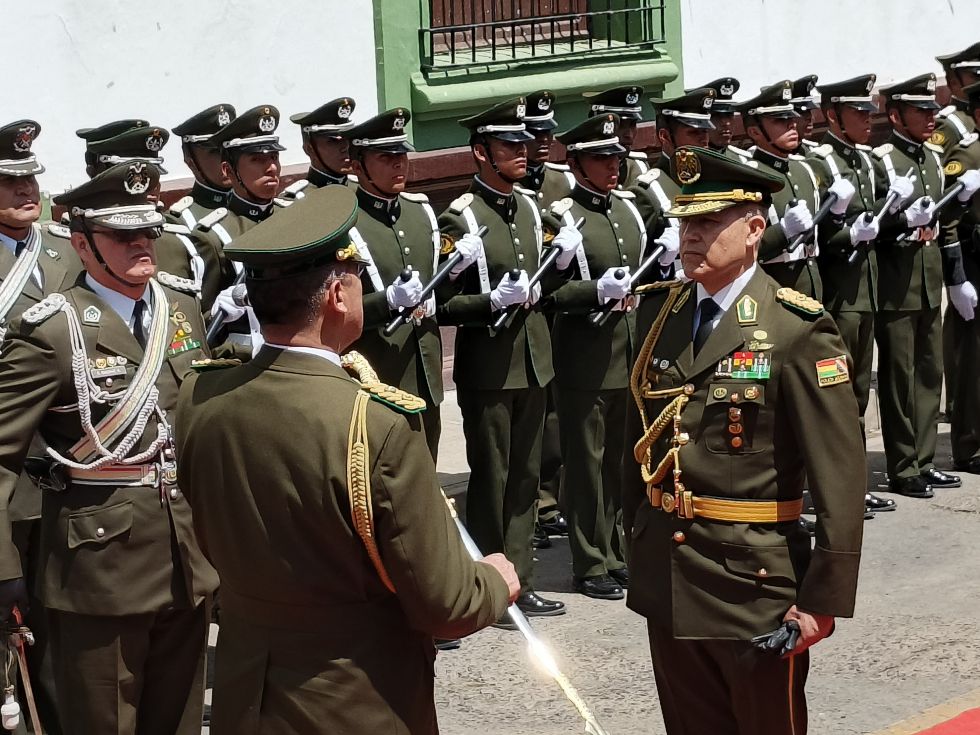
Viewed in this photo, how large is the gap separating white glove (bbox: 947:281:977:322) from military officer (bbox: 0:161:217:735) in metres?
5.50

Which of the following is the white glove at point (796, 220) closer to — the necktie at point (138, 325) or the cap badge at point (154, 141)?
the cap badge at point (154, 141)

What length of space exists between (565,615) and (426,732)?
349 cm

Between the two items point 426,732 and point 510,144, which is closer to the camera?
point 426,732

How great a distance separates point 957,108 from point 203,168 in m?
4.76

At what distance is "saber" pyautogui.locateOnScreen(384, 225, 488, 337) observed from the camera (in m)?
6.82

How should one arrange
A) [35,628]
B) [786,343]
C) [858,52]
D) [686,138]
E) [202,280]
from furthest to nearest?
[858,52] → [686,138] → [202,280] → [35,628] → [786,343]

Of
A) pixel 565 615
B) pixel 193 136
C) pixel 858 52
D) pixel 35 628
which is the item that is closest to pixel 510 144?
pixel 193 136

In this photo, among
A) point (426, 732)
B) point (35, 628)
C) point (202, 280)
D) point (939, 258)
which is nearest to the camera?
point (426, 732)

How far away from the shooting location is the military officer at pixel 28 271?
5.79 meters

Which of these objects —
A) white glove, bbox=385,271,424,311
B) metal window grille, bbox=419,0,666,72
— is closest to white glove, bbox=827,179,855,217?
white glove, bbox=385,271,424,311

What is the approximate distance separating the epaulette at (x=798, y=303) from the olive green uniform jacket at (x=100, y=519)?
170cm

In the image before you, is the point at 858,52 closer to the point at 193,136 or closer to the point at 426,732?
the point at 193,136

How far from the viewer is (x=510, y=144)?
7.25 metres

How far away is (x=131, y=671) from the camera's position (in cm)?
488
